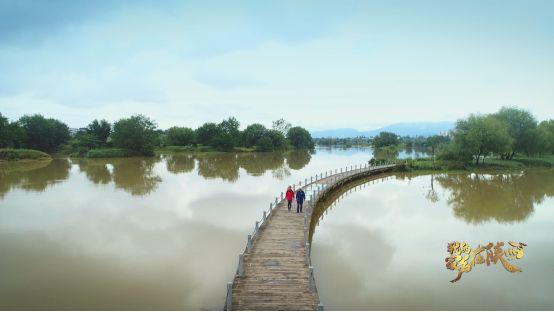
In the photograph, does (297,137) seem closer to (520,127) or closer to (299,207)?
(520,127)

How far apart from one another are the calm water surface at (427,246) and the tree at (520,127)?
24.8m

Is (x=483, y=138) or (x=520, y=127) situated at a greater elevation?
(x=520, y=127)

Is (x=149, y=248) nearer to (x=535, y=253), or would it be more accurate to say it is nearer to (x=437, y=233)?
(x=437, y=233)

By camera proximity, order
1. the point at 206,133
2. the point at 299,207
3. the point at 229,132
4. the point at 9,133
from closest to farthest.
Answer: the point at 299,207 < the point at 9,133 < the point at 206,133 < the point at 229,132

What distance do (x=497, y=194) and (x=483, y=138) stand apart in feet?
68.4

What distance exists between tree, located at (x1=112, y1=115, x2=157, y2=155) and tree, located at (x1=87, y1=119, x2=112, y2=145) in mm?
7761

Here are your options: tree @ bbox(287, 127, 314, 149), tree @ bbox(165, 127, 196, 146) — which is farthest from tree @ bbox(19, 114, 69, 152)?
tree @ bbox(287, 127, 314, 149)

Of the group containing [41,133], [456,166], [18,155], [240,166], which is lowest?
[240,166]

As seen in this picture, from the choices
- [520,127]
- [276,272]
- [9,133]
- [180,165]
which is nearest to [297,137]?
[180,165]

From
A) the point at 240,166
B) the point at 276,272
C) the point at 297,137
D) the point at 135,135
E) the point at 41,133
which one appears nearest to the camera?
the point at 276,272

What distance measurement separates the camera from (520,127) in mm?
56812

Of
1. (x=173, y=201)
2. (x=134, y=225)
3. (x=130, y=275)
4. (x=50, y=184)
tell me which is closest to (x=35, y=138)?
(x=50, y=184)

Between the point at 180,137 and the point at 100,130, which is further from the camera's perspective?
the point at 180,137

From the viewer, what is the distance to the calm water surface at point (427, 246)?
12016mm
